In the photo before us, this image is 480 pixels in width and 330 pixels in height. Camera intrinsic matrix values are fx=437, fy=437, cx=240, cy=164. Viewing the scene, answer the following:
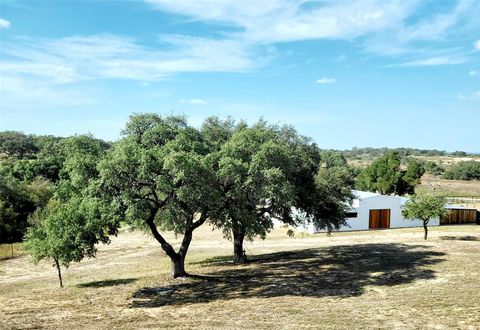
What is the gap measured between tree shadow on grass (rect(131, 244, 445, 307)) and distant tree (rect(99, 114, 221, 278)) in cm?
473

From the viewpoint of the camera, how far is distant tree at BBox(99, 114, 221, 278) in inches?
977

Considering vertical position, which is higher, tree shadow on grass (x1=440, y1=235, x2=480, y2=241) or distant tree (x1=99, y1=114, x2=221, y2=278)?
distant tree (x1=99, y1=114, x2=221, y2=278)

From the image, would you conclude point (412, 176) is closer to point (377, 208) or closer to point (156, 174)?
point (377, 208)

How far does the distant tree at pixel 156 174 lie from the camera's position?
24.8 m

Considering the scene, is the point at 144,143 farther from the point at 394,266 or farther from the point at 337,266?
the point at 394,266

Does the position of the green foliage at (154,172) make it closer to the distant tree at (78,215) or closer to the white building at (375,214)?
the distant tree at (78,215)

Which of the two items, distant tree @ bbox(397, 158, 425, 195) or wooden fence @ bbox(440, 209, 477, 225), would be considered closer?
wooden fence @ bbox(440, 209, 477, 225)

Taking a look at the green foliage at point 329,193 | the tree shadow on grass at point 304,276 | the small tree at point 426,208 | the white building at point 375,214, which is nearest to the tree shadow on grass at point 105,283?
the tree shadow on grass at point 304,276


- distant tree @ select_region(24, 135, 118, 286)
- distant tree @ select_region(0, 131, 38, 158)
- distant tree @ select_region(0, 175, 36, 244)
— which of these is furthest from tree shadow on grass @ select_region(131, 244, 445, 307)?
distant tree @ select_region(0, 131, 38, 158)

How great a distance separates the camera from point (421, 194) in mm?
47156

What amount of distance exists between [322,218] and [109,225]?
21.5 metres

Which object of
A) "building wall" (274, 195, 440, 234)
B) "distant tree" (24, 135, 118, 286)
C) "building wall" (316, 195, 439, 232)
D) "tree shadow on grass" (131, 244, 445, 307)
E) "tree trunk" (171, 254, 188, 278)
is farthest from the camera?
"building wall" (316, 195, 439, 232)

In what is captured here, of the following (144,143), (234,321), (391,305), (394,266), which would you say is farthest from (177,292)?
(394,266)

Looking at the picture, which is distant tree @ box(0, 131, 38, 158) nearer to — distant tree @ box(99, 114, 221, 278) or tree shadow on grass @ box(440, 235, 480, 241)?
distant tree @ box(99, 114, 221, 278)
